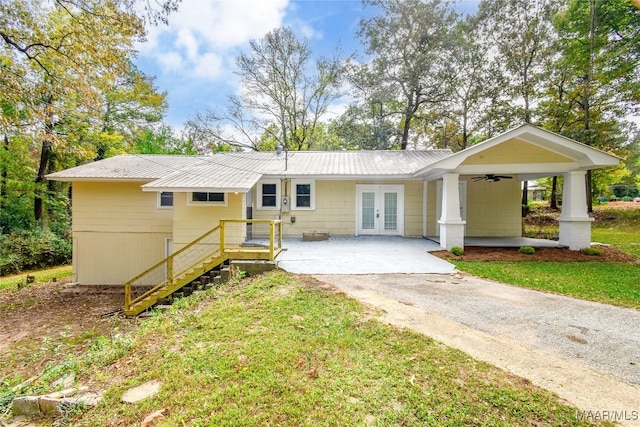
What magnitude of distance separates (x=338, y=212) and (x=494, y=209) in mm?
6628

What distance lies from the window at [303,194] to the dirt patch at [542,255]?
198 inches

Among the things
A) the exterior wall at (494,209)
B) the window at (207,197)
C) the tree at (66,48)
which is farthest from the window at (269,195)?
the exterior wall at (494,209)

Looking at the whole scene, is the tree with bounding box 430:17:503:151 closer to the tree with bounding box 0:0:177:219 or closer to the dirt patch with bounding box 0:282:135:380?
the tree with bounding box 0:0:177:219

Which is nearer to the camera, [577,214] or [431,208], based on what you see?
[577,214]

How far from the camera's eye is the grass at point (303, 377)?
2.29 meters

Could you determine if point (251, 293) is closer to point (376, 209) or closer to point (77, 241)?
point (376, 209)

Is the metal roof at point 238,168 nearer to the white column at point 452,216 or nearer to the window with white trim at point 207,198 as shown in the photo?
the window with white trim at point 207,198

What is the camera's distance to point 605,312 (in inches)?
173

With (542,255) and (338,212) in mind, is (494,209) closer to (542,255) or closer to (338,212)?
(542,255)

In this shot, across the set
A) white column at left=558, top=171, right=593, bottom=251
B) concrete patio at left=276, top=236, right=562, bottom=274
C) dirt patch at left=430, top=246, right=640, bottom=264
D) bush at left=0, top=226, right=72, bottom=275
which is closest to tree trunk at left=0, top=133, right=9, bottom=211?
bush at left=0, top=226, right=72, bottom=275

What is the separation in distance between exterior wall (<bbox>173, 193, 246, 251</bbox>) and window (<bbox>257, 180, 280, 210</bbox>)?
92.5 inches

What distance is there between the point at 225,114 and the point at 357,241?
16.1 metres

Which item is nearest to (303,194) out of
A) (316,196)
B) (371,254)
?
(316,196)

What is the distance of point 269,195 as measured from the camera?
1107 centimetres
